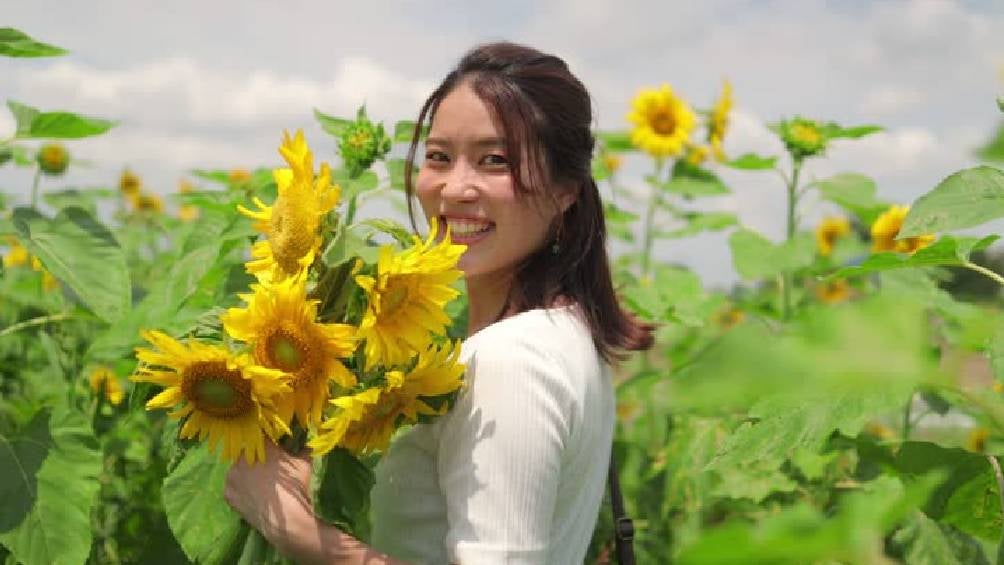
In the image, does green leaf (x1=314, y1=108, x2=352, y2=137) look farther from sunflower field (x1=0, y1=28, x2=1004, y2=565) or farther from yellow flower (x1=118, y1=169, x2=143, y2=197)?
yellow flower (x1=118, y1=169, x2=143, y2=197)

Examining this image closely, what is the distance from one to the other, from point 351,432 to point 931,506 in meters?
0.46

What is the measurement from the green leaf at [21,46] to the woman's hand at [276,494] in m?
0.60

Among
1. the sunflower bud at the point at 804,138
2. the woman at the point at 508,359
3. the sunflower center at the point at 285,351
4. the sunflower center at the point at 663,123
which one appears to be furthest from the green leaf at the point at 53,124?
the sunflower center at the point at 663,123

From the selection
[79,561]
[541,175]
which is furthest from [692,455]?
[79,561]

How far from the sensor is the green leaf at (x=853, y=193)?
2.24 metres

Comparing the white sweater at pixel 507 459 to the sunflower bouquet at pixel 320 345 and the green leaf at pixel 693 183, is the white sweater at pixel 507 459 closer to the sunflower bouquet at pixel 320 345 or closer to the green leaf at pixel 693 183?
the sunflower bouquet at pixel 320 345

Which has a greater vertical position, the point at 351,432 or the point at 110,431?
the point at 351,432

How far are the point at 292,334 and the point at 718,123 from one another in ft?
6.76

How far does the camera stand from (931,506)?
911 millimetres

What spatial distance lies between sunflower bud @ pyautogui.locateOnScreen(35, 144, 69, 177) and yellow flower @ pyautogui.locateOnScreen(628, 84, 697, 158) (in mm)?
1331

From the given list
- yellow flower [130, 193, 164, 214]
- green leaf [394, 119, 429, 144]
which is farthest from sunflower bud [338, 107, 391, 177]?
yellow flower [130, 193, 164, 214]

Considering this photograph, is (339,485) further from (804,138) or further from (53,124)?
(804,138)

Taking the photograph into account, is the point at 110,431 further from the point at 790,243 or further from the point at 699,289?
the point at 790,243

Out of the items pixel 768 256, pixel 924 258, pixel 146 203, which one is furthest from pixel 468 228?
pixel 146 203
